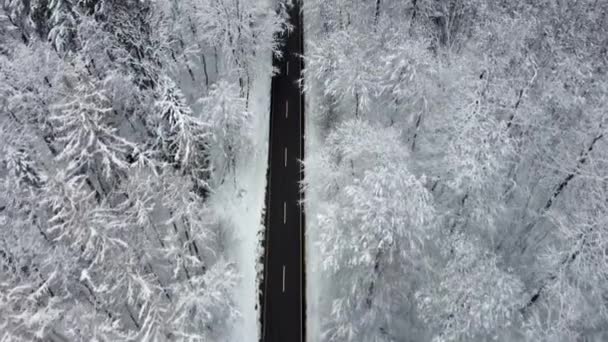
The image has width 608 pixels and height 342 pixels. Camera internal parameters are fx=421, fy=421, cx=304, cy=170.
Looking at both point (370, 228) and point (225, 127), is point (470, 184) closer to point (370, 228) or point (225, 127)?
point (370, 228)

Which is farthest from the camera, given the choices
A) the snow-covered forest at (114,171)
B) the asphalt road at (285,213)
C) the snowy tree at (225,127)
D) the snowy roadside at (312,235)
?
the snowy tree at (225,127)

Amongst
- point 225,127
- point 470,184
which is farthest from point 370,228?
point 225,127

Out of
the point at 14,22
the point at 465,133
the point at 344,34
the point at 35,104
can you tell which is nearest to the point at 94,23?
the point at 35,104

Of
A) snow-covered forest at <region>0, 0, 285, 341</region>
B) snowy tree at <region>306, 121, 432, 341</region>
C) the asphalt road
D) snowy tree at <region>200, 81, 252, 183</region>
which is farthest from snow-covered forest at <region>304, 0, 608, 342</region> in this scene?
snow-covered forest at <region>0, 0, 285, 341</region>

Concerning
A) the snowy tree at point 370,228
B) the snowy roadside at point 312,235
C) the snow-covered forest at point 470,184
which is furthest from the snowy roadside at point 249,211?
the snowy tree at point 370,228

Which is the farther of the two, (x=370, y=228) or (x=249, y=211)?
(x=249, y=211)

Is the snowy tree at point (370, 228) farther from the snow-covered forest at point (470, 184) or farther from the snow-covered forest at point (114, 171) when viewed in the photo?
the snow-covered forest at point (114, 171)
